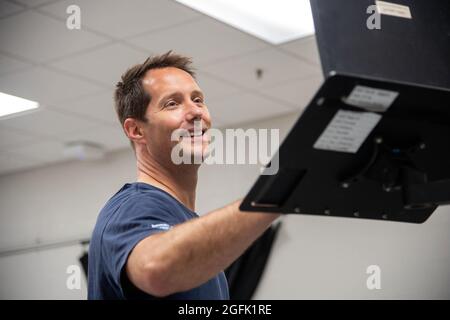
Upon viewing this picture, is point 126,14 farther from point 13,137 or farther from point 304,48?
point 13,137

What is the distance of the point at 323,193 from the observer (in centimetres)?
102

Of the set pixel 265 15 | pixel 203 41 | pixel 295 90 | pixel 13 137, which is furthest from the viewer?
pixel 13 137

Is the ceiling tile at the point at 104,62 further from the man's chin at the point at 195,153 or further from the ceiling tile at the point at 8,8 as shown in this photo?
the man's chin at the point at 195,153

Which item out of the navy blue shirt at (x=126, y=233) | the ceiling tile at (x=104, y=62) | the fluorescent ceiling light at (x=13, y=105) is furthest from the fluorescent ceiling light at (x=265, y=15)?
the navy blue shirt at (x=126, y=233)

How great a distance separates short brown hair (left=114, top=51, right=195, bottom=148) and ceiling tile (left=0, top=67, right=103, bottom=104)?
2.47 metres

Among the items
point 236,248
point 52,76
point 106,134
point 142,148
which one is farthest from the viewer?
point 106,134

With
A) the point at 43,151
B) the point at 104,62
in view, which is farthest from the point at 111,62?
the point at 43,151

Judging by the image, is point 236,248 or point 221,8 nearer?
point 236,248

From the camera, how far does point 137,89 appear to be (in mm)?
1569

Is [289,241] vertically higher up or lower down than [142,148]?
higher up

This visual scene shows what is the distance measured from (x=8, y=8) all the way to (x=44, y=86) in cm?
102

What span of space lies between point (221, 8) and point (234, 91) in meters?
1.14
